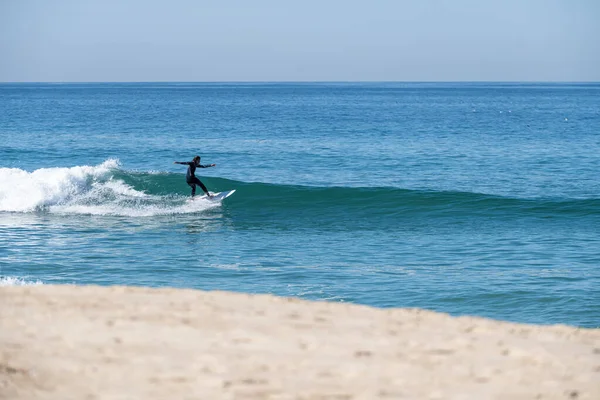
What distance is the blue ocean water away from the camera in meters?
14.1

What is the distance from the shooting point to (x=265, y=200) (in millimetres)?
26234

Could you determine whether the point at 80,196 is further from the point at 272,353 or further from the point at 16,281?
the point at 272,353

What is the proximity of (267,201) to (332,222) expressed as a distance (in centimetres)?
408

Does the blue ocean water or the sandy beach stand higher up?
the sandy beach

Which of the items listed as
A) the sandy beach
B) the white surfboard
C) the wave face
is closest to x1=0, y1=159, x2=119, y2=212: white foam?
the wave face

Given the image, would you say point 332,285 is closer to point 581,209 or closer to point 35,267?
point 35,267

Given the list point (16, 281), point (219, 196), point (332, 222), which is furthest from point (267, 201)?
point (16, 281)

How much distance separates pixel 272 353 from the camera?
672cm

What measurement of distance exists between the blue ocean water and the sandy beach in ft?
15.6

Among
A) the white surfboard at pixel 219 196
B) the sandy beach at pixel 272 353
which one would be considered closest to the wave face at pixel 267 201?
the white surfboard at pixel 219 196

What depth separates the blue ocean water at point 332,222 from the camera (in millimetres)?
14148

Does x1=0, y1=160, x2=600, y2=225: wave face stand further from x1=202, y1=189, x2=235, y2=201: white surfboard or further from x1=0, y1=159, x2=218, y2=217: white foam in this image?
x1=202, y1=189, x2=235, y2=201: white surfboard

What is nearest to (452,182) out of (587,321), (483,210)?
(483,210)

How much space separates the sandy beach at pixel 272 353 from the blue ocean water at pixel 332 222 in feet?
15.6
